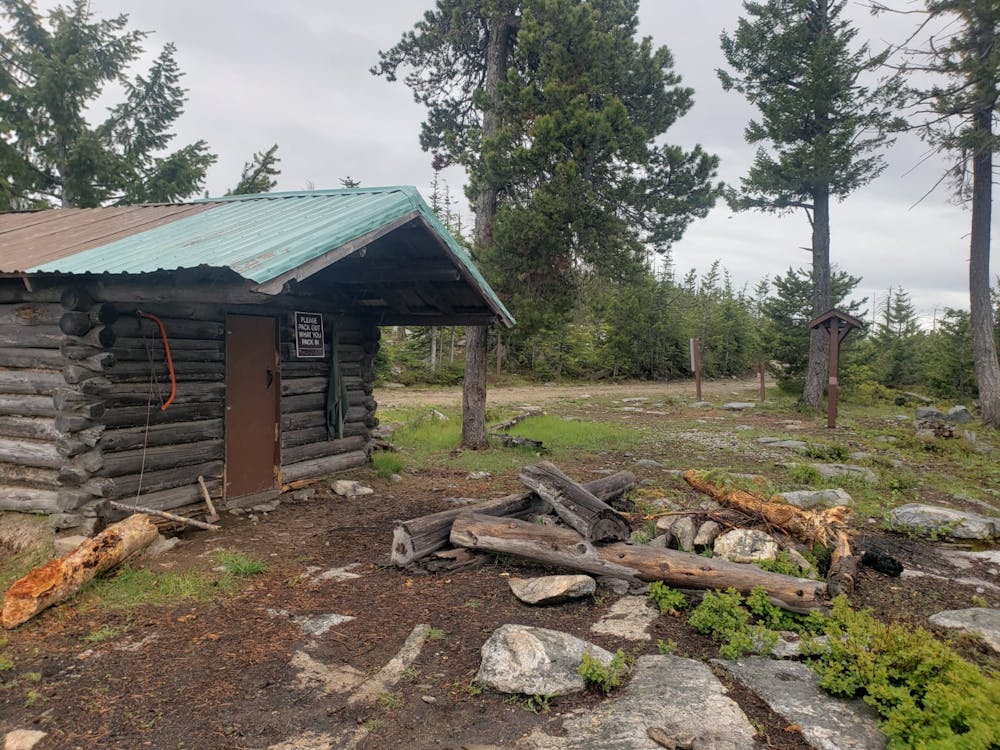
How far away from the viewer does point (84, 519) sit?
671 centimetres

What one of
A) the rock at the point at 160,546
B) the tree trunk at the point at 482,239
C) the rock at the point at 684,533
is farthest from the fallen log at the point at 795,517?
the tree trunk at the point at 482,239

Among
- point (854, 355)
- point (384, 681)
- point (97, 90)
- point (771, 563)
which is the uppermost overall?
point (97, 90)

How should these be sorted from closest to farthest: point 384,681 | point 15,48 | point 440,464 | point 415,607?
point 384,681
point 415,607
point 440,464
point 15,48

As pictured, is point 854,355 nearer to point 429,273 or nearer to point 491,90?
point 491,90

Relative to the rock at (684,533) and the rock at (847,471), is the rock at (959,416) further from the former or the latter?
the rock at (684,533)

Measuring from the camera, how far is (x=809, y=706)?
3855 mm

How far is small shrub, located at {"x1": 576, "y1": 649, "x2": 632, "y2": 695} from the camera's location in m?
4.07

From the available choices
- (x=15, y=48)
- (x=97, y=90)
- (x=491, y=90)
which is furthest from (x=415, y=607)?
(x=15, y=48)

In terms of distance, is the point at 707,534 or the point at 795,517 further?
the point at 795,517

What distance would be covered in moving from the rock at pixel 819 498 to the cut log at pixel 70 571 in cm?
762

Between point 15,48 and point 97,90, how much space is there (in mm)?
2022

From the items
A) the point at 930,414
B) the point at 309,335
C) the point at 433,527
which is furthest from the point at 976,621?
the point at 930,414

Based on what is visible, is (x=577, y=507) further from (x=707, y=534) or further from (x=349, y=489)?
(x=349, y=489)

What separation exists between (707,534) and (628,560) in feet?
3.26
